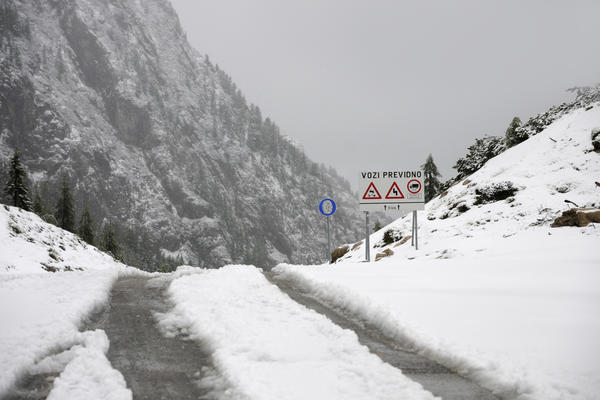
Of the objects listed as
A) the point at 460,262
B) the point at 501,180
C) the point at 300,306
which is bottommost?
the point at 300,306

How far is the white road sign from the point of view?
51.9 ft

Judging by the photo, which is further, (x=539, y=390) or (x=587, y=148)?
(x=587, y=148)

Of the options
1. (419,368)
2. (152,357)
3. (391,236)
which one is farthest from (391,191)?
(152,357)

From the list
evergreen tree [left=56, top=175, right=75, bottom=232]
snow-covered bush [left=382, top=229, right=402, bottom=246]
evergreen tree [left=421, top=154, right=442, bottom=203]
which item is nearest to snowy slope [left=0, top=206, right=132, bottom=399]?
snow-covered bush [left=382, top=229, right=402, bottom=246]

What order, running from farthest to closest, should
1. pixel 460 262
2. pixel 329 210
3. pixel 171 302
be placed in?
pixel 329 210 < pixel 460 262 < pixel 171 302

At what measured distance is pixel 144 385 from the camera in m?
4.68

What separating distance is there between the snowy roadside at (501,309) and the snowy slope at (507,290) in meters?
0.02

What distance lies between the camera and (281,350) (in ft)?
18.2

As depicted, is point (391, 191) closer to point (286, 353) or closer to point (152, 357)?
point (286, 353)

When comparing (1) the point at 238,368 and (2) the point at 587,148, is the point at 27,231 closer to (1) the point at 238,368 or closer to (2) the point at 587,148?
(1) the point at 238,368

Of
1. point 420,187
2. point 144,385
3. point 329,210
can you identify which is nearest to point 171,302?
point 144,385

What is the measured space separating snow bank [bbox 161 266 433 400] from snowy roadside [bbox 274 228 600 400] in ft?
3.15

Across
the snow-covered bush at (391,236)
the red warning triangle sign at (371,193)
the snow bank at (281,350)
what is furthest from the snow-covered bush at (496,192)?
the snow bank at (281,350)

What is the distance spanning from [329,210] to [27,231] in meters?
17.6
